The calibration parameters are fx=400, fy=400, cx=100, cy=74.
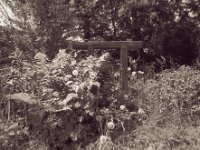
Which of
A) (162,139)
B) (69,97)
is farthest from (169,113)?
(69,97)

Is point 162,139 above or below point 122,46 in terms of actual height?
below

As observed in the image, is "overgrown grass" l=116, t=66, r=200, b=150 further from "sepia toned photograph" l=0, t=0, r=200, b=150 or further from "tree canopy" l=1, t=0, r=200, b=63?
"tree canopy" l=1, t=0, r=200, b=63

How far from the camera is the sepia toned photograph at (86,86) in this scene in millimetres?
5398

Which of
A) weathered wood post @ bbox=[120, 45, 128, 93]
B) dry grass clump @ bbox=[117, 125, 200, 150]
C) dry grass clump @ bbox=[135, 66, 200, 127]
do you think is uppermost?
weathered wood post @ bbox=[120, 45, 128, 93]

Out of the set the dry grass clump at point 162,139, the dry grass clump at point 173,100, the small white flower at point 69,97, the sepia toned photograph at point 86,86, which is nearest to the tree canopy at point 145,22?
the sepia toned photograph at point 86,86

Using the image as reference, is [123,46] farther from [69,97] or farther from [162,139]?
[162,139]

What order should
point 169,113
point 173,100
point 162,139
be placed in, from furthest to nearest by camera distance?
point 173,100, point 169,113, point 162,139

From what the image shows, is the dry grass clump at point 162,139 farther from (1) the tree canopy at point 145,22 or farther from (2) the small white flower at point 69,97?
(1) the tree canopy at point 145,22

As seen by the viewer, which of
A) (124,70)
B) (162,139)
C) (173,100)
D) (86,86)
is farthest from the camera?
(124,70)

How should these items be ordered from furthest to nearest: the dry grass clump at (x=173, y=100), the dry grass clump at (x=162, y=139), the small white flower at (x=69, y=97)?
the dry grass clump at (x=173, y=100) < the small white flower at (x=69, y=97) < the dry grass clump at (x=162, y=139)

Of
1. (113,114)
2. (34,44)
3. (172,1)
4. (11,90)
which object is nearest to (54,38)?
(34,44)

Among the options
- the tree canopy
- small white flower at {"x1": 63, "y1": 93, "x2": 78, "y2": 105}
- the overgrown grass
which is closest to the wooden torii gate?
the overgrown grass

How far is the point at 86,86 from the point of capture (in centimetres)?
549

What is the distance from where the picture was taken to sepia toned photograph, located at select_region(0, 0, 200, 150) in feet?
17.7
